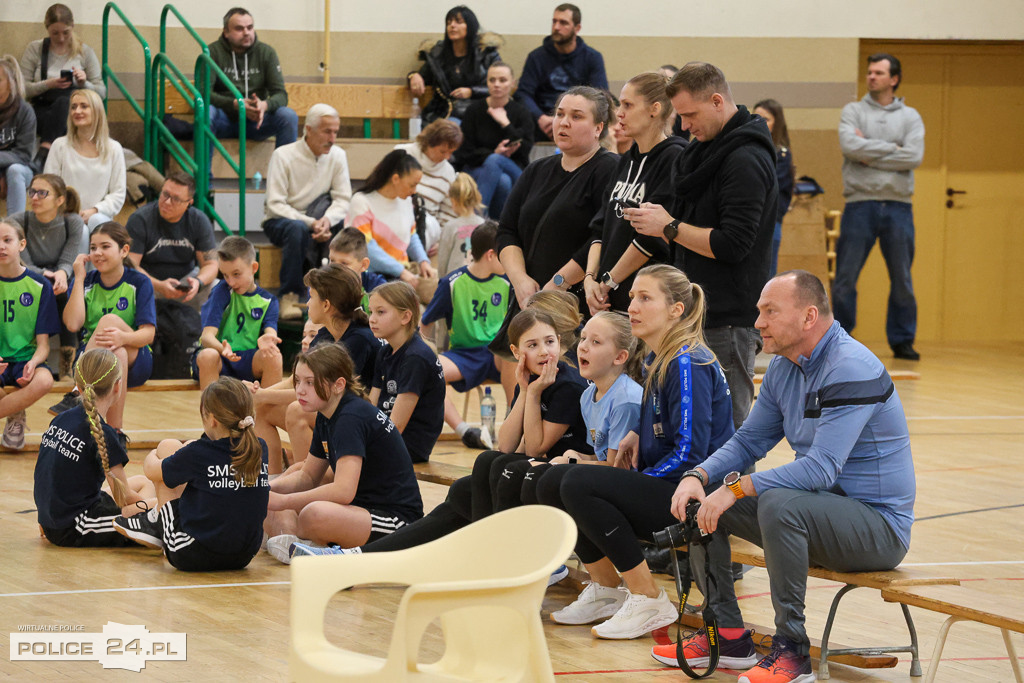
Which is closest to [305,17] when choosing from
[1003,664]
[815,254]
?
[815,254]

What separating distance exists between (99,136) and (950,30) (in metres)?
7.57

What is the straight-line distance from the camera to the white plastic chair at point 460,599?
2.33 metres

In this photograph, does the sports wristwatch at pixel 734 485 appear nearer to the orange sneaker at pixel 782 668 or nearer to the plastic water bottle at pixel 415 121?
the orange sneaker at pixel 782 668

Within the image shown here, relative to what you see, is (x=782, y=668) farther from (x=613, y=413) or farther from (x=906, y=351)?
(x=906, y=351)

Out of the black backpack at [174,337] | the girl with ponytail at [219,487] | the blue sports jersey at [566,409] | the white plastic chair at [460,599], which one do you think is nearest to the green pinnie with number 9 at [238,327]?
the black backpack at [174,337]

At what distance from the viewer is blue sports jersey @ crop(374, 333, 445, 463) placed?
5004 millimetres

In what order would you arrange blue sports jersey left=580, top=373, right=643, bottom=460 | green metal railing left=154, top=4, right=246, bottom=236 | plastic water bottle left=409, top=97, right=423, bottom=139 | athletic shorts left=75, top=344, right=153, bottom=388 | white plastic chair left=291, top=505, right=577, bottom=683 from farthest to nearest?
plastic water bottle left=409, top=97, right=423, bottom=139
green metal railing left=154, top=4, right=246, bottom=236
athletic shorts left=75, top=344, right=153, bottom=388
blue sports jersey left=580, top=373, right=643, bottom=460
white plastic chair left=291, top=505, right=577, bottom=683

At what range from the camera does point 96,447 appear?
4.59 m

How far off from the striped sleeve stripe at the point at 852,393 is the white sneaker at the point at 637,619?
2.48ft

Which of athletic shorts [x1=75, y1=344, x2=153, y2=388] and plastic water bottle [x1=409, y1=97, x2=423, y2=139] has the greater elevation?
plastic water bottle [x1=409, y1=97, x2=423, y2=139]

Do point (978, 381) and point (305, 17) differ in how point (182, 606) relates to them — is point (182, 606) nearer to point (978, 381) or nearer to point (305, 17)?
point (978, 381)

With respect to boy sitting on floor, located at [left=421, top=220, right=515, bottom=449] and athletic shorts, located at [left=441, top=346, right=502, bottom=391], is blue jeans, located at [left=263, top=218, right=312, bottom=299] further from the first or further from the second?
athletic shorts, located at [left=441, top=346, right=502, bottom=391]

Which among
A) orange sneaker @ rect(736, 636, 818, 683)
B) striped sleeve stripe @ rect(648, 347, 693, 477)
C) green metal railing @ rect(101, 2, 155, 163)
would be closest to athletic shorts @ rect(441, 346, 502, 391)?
striped sleeve stripe @ rect(648, 347, 693, 477)

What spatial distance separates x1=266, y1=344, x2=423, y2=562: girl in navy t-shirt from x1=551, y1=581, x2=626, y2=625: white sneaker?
885mm
